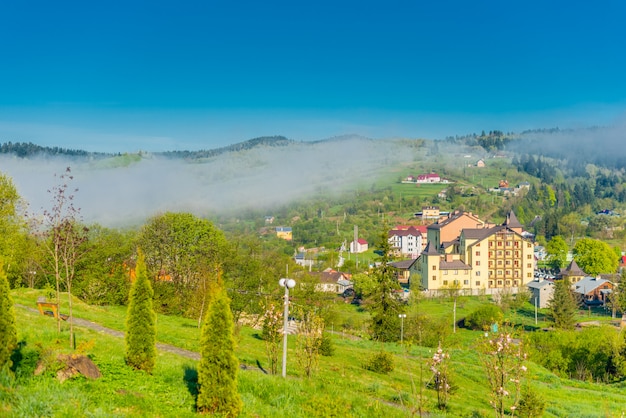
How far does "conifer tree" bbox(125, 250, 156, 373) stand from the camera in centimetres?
1222

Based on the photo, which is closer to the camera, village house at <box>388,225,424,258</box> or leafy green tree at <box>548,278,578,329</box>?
leafy green tree at <box>548,278,578,329</box>

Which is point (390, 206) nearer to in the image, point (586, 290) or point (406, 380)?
point (586, 290)

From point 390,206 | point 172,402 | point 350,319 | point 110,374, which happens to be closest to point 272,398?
point 172,402

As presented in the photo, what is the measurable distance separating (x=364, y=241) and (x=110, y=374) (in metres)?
119

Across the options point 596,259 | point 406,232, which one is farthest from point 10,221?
point 406,232

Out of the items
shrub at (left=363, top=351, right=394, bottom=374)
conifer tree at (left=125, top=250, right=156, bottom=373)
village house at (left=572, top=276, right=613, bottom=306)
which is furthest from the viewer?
village house at (left=572, top=276, right=613, bottom=306)

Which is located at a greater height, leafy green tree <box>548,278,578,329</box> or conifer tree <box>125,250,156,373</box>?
conifer tree <box>125,250,156,373</box>

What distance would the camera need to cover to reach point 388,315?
1618 inches

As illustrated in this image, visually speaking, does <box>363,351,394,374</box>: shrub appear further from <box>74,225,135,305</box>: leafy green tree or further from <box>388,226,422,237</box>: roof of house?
<box>388,226,422,237</box>: roof of house

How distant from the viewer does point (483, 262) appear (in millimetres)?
81188

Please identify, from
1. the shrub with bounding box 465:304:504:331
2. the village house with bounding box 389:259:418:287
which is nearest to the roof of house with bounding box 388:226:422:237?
the village house with bounding box 389:259:418:287

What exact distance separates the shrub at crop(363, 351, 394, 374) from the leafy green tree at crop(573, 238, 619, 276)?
80.9m

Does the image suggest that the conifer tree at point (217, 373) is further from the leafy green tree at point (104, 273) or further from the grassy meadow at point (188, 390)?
the leafy green tree at point (104, 273)

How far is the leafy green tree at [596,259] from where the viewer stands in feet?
290
